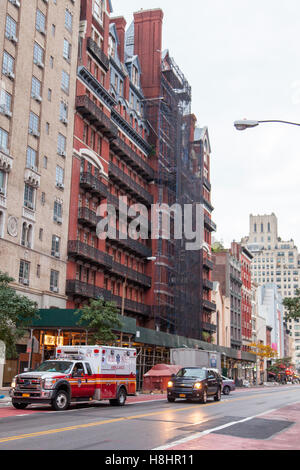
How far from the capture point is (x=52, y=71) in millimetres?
45906

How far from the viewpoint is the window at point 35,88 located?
43.2 m

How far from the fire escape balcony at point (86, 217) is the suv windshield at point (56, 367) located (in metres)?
26.1

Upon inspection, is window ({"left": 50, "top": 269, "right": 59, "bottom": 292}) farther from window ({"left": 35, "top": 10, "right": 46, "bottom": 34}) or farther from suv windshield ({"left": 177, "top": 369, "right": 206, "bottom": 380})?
window ({"left": 35, "top": 10, "right": 46, "bottom": 34})

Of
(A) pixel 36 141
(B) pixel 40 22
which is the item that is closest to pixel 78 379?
(A) pixel 36 141

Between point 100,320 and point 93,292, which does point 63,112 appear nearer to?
point 93,292

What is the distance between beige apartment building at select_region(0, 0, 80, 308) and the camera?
39469 millimetres

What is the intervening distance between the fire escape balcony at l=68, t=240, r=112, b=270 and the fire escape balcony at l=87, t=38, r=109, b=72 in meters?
18.4

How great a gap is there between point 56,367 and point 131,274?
36596mm

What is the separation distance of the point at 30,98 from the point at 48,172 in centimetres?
581

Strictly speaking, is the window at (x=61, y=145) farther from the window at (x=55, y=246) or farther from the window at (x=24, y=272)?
the window at (x=24, y=272)

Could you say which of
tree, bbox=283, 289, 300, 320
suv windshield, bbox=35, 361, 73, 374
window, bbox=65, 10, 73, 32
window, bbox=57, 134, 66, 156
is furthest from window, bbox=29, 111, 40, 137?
suv windshield, bbox=35, 361, 73, 374

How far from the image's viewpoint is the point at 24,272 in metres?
40.4
